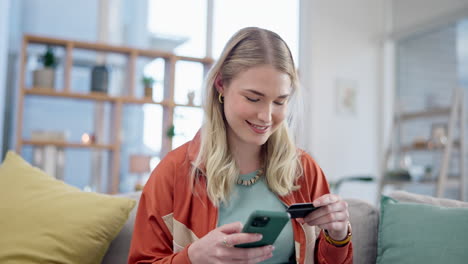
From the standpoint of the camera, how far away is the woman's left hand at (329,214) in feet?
3.97

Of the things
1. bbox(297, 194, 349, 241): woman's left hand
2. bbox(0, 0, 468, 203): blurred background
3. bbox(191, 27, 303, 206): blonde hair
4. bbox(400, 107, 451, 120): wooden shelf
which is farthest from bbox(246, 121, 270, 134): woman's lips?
bbox(400, 107, 451, 120): wooden shelf

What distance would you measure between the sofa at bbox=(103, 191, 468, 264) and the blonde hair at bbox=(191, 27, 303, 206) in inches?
11.5

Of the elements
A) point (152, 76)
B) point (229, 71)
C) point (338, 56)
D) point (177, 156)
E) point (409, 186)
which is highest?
point (338, 56)

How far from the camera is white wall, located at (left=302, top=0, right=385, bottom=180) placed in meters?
5.48

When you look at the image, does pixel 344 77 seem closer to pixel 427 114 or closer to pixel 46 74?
pixel 427 114

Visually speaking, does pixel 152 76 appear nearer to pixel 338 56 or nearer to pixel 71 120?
pixel 71 120

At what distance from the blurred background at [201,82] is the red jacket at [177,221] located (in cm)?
270

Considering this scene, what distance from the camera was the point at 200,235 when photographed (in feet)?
4.43

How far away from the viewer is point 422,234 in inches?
54.4

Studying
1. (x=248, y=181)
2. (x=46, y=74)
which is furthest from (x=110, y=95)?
(x=248, y=181)

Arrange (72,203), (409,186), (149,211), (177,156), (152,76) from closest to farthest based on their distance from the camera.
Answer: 1. (149,211)
2. (177,156)
3. (72,203)
4. (152,76)
5. (409,186)

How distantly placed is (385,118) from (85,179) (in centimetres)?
354

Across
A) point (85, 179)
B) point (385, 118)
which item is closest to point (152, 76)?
point (85, 179)

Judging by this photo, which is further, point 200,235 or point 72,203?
point 72,203
